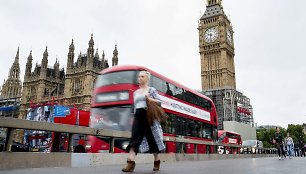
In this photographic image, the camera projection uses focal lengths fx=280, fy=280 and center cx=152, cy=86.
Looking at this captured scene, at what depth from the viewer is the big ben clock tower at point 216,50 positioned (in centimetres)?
7262

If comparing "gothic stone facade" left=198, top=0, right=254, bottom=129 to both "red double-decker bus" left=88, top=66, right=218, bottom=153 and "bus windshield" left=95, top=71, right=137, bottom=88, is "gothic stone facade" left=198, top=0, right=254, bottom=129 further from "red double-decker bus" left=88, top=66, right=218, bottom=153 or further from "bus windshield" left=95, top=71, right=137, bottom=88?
"bus windshield" left=95, top=71, right=137, bottom=88

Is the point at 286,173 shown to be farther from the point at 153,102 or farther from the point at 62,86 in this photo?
the point at 62,86

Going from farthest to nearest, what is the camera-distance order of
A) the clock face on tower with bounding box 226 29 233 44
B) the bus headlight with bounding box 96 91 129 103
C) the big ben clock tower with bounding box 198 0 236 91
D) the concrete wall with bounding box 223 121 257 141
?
the clock face on tower with bounding box 226 29 233 44 < the big ben clock tower with bounding box 198 0 236 91 < the concrete wall with bounding box 223 121 257 141 < the bus headlight with bounding box 96 91 129 103

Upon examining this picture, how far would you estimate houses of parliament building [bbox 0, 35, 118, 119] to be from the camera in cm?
5828

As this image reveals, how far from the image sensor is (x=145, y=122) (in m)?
4.45

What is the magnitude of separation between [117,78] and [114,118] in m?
1.82

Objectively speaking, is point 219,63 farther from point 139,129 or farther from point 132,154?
point 132,154

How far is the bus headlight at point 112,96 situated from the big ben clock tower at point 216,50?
2409 inches

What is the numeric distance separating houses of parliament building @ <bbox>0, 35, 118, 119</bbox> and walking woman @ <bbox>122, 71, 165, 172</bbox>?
169ft

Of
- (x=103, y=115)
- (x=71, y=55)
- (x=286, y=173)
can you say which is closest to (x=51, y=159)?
(x=286, y=173)

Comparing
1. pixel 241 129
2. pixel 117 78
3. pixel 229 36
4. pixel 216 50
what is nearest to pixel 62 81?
pixel 216 50

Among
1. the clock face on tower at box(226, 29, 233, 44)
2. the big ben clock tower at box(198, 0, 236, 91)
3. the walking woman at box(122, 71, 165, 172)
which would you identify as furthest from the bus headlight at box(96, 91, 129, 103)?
the clock face on tower at box(226, 29, 233, 44)

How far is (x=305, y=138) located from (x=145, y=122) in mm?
87134

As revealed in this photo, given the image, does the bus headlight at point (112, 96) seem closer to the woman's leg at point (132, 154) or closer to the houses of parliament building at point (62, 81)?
the woman's leg at point (132, 154)
